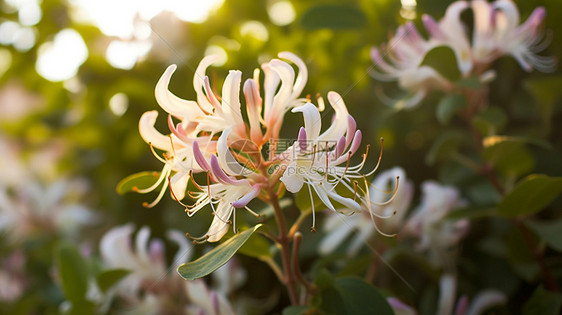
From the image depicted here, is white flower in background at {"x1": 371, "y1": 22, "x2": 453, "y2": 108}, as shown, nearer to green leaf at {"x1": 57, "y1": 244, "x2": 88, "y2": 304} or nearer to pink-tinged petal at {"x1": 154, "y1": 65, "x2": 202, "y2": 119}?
pink-tinged petal at {"x1": 154, "y1": 65, "x2": 202, "y2": 119}

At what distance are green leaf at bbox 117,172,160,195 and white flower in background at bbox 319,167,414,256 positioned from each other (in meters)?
0.47

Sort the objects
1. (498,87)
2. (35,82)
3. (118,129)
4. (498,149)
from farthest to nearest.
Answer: (35,82) → (118,129) → (498,87) → (498,149)

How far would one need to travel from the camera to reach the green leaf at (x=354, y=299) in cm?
74

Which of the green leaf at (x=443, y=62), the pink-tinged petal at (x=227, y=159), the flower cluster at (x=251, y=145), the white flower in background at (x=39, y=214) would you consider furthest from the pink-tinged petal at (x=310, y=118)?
the white flower in background at (x=39, y=214)

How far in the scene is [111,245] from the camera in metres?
1.07

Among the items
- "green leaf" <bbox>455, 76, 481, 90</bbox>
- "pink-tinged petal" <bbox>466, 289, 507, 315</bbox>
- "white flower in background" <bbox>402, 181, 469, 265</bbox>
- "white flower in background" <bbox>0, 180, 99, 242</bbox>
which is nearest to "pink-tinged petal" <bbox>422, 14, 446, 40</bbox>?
"green leaf" <bbox>455, 76, 481, 90</bbox>

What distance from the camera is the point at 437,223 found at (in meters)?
1.15

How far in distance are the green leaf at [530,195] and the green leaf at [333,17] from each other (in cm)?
57

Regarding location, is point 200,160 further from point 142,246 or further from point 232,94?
point 142,246

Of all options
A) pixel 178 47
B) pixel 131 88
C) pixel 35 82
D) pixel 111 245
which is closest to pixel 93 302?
pixel 111 245

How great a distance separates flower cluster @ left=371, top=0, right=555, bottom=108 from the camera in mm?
1009

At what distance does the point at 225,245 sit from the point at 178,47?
1.05 metres

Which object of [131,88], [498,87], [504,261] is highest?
[131,88]

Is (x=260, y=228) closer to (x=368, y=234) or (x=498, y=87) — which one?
(x=368, y=234)
